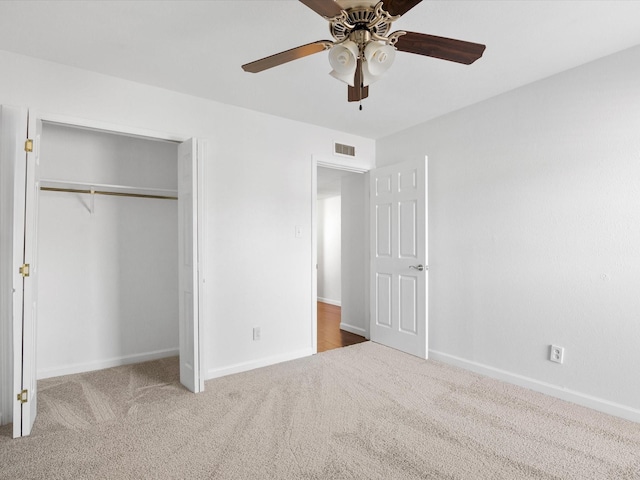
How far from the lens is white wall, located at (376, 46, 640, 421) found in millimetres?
2441

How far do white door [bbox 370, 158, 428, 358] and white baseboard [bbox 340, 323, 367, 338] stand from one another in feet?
1.37

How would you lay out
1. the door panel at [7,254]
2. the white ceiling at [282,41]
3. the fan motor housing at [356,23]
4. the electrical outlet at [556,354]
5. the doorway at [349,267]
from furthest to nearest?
the doorway at [349,267], the electrical outlet at [556,354], the door panel at [7,254], the white ceiling at [282,41], the fan motor housing at [356,23]

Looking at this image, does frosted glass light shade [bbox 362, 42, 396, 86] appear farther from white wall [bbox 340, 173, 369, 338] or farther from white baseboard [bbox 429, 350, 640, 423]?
white wall [bbox 340, 173, 369, 338]

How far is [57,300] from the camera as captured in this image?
3.26 metres

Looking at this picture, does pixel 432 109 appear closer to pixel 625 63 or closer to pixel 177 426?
pixel 625 63

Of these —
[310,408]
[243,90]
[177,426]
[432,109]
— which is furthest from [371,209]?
[177,426]

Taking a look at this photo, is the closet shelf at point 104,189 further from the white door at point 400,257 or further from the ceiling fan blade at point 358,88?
the ceiling fan blade at point 358,88

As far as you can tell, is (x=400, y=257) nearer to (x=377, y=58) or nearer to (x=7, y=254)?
(x=377, y=58)

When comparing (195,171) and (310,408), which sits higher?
(195,171)

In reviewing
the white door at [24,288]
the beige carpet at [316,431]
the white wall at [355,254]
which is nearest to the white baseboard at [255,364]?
the beige carpet at [316,431]

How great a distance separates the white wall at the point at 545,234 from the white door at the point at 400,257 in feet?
0.61

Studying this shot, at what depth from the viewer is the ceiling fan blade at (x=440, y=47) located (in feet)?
5.24

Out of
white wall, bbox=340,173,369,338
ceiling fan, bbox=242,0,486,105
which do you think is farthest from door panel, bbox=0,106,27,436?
white wall, bbox=340,173,369,338

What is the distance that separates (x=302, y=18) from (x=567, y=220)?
7.80 ft
